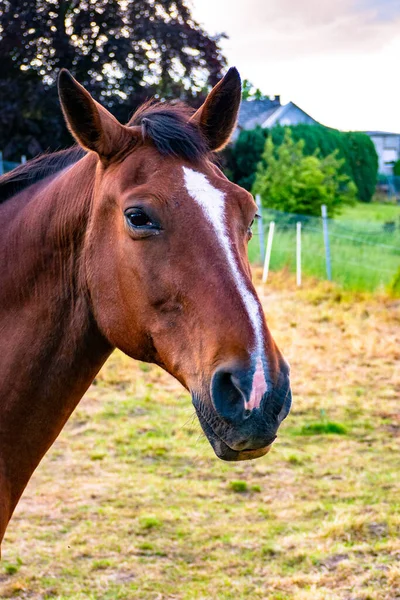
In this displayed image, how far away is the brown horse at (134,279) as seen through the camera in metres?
1.84

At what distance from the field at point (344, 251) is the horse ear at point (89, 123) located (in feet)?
32.5

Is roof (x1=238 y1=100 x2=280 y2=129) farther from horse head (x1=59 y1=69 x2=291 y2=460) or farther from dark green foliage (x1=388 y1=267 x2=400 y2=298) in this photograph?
horse head (x1=59 y1=69 x2=291 y2=460)

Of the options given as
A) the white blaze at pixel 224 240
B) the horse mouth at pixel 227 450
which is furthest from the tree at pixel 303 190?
the horse mouth at pixel 227 450

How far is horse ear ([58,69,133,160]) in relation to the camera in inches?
83.2

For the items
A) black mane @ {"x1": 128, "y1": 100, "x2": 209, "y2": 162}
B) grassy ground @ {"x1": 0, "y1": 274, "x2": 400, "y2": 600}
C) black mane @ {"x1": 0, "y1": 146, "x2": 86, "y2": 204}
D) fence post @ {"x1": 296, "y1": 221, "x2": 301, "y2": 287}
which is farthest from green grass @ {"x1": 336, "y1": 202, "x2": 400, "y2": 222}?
black mane @ {"x1": 128, "y1": 100, "x2": 209, "y2": 162}

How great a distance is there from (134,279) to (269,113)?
3951 cm

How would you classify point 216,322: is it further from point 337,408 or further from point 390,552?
point 337,408

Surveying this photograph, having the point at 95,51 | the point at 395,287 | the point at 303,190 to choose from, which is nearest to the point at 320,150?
the point at 303,190

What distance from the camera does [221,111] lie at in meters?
2.39

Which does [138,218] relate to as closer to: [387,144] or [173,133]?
[173,133]

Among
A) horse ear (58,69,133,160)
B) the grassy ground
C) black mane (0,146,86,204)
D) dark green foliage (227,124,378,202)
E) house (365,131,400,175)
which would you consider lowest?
the grassy ground

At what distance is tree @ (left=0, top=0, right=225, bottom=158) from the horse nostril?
42.2 ft

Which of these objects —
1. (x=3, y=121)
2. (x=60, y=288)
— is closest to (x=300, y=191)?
(x=3, y=121)

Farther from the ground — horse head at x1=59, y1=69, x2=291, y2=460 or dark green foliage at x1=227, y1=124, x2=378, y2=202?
dark green foliage at x1=227, y1=124, x2=378, y2=202
